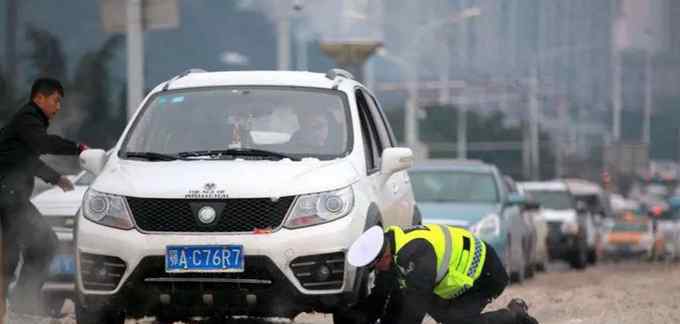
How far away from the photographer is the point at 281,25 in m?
31.8

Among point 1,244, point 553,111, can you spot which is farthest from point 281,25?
point 553,111

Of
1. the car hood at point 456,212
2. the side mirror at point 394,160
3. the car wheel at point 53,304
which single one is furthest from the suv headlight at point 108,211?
the car hood at point 456,212

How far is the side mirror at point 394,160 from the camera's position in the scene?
416 inches

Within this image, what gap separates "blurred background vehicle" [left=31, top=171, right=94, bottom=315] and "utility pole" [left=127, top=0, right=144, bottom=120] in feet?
21.1

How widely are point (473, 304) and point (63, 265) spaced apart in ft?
13.8

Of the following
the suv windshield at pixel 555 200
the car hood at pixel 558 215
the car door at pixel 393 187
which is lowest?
the car hood at pixel 558 215

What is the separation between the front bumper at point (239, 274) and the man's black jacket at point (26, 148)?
1.54 meters

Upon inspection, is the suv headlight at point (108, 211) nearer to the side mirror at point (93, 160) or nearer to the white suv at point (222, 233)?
the white suv at point (222, 233)

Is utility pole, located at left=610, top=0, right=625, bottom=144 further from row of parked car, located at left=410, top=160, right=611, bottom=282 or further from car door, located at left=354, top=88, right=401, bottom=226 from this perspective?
car door, located at left=354, top=88, right=401, bottom=226

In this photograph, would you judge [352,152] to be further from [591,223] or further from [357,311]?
[591,223]

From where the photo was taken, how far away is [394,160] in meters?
10.6

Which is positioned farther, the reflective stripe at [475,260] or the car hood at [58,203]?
the car hood at [58,203]

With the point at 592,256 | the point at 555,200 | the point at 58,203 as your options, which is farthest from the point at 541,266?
the point at 58,203

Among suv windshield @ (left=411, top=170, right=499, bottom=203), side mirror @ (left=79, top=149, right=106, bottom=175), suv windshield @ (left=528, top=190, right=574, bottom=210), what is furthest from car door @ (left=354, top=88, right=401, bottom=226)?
suv windshield @ (left=528, top=190, right=574, bottom=210)
